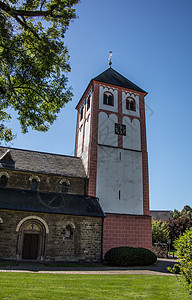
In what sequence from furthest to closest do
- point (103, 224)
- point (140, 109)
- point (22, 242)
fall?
point (140, 109)
point (103, 224)
point (22, 242)

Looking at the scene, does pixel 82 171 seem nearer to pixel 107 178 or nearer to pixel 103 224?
pixel 107 178

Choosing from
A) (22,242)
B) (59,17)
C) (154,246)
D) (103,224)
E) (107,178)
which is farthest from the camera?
(154,246)

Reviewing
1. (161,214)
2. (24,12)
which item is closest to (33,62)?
(24,12)

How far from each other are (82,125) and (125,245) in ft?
45.9

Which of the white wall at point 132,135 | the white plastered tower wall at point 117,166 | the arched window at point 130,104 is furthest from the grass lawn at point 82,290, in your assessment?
the arched window at point 130,104

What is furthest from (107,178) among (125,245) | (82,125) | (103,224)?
(82,125)

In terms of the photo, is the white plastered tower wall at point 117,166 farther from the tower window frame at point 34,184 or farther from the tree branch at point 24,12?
the tree branch at point 24,12

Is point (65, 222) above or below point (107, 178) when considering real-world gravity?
below

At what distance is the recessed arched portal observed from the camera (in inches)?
732

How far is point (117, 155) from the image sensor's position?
2488 centimetres

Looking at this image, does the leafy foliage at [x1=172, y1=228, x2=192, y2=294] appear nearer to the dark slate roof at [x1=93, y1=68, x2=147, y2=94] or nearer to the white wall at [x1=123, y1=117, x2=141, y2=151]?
the white wall at [x1=123, y1=117, x2=141, y2=151]

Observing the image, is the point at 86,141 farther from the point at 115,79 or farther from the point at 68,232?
the point at 68,232

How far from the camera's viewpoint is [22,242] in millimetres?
18625

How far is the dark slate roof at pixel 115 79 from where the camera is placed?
28014mm
